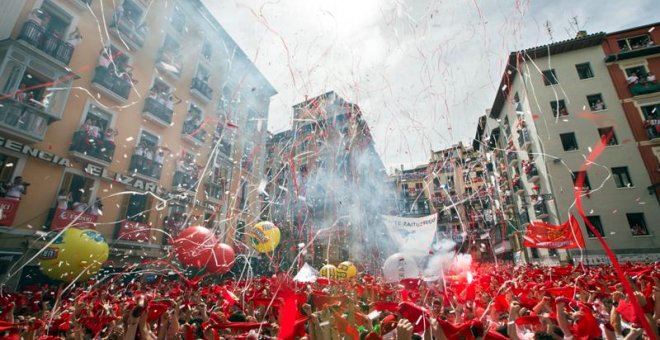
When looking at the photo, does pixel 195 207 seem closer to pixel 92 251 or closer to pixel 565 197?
pixel 92 251

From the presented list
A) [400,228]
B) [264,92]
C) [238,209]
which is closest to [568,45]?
[400,228]

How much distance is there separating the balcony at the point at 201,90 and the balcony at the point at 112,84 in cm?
380

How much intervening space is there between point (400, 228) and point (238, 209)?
12.0 metres

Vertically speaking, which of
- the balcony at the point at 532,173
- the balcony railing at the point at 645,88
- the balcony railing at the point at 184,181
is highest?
the balcony railing at the point at 645,88

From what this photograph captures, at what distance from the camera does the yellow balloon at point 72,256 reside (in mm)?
8250

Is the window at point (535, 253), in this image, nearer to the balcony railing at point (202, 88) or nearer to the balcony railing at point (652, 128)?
the balcony railing at point (652, 128)

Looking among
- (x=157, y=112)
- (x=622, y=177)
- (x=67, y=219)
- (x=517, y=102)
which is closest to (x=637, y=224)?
(x=622, y=177)

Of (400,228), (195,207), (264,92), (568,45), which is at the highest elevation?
(568,45)

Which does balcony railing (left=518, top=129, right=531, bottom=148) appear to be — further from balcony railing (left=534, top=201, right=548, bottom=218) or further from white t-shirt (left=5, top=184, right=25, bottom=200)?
white t-shirt (left=5, top=184, right=25, bottom=200)

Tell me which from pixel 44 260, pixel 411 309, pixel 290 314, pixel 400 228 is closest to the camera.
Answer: pixel 411 309

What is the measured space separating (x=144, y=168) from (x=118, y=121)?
248 cm

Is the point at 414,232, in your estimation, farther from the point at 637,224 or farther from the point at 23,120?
the point at 23,120

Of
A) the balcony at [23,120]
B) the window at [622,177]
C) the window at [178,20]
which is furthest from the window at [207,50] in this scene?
the window at [622,177]

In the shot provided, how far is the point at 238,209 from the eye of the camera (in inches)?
856
